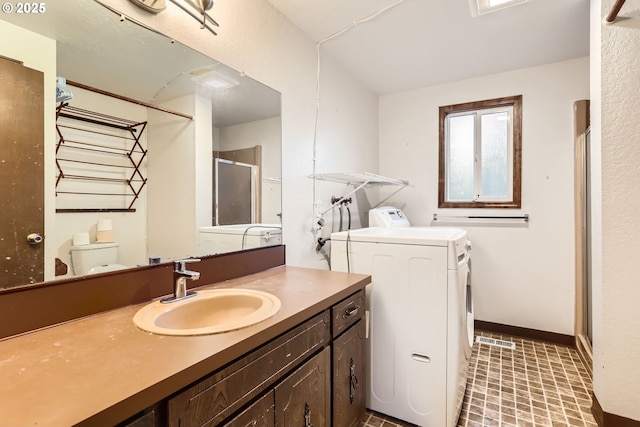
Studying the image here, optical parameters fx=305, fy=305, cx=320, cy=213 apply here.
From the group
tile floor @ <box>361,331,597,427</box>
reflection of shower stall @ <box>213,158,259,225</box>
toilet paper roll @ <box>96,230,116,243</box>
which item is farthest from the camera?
tile floor @ <box>361,331,597,427</box>

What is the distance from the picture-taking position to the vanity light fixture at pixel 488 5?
1748mm

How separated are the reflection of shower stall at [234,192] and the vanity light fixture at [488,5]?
1584 mm

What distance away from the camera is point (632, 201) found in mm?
1512

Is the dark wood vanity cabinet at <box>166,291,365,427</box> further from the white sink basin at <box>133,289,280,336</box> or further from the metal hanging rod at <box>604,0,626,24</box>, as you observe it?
the metal hanging rod at <box>604,0,626,24</box>

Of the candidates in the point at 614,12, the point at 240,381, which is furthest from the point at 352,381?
the point at 614,12

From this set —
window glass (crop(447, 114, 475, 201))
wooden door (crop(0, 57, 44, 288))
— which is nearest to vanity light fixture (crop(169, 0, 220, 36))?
wooden door (crop(0, 57, 44, 288))

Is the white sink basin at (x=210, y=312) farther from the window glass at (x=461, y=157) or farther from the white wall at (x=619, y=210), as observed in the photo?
the window glass at (x=461, y=157)

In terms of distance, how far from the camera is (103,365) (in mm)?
688

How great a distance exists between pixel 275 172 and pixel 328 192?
2.04ft

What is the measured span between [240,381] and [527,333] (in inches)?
111

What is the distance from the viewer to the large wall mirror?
0.94 m

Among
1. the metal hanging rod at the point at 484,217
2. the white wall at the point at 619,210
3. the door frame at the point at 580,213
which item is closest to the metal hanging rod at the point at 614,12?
the white wall at the point at 619,210

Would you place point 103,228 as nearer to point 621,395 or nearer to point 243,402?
point 243,402

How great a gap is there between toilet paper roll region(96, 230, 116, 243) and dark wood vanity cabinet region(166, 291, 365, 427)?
0.67 metres
